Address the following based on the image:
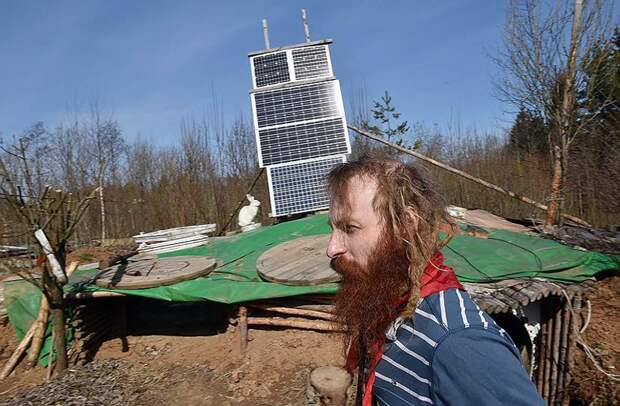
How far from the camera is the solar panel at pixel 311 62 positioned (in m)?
10.3

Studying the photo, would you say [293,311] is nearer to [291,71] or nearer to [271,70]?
[291,71]

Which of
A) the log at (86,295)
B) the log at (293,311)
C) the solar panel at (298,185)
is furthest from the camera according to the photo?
the solar panel at (298,185)

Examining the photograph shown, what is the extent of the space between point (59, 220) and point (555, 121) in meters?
9.75

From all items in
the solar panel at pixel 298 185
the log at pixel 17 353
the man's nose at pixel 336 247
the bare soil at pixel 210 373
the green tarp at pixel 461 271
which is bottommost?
the bare soil at pixel 210 373

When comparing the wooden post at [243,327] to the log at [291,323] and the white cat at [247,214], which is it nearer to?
the log at [291,323]

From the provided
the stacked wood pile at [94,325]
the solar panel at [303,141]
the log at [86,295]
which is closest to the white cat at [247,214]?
A: the solar panel at [303,141]

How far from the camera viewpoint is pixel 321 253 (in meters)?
6.07

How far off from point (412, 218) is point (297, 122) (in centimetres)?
872

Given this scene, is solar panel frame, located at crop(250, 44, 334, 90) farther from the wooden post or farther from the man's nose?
the man's nose

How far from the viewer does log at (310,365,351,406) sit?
12.9ft

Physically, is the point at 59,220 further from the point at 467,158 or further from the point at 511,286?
the point at 467,158

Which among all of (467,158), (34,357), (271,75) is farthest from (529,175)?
(34,357)

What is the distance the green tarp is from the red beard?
3659mm

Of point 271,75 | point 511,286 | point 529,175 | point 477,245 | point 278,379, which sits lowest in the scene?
point 278,379
